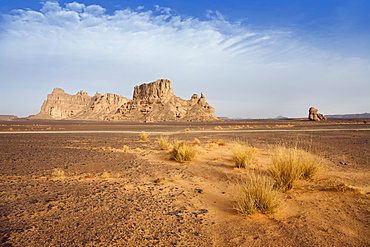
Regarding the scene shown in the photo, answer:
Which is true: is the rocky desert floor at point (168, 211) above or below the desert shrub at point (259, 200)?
below

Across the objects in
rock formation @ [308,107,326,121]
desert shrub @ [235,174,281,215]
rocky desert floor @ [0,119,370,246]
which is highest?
rock formation @ [308,107,326,121]

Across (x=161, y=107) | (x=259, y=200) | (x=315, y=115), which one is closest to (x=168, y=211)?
(x=259, y=200)

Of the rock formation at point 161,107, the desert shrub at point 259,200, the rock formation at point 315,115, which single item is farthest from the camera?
the rock formation at point 161,107

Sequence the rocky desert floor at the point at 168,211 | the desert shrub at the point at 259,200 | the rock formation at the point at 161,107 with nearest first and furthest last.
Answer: the rocky desert floor at the point at 168,211
the desert shrub at the point at 259,200
the rock formation at the point at 161,107

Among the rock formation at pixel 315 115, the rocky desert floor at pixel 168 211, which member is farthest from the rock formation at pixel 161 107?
the rocky desert floor at pixel 168 211

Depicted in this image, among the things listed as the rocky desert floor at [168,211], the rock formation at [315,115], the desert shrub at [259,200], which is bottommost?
the rocky desert floor at [168,211]

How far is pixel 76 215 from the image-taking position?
465cm

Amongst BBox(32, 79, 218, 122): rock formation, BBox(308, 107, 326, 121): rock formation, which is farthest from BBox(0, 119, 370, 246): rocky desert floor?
BBox(32, 79, 218, 122): rock formation

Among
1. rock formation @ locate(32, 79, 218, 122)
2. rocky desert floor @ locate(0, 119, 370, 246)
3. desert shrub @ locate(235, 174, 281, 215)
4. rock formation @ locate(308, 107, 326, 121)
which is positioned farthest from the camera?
rock formation @ locate(32, 79, 218, 122)

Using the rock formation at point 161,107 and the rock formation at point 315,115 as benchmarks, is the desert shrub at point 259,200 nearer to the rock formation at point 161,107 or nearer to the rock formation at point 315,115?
the rock formation at point 315,115

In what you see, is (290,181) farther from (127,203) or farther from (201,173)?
(127,203)

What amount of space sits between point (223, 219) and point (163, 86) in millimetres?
142904

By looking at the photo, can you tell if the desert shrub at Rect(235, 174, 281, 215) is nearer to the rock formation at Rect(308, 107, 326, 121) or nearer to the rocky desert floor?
the rocky desert floor

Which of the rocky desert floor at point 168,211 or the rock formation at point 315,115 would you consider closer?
the rocky desert floor at point 168,211
